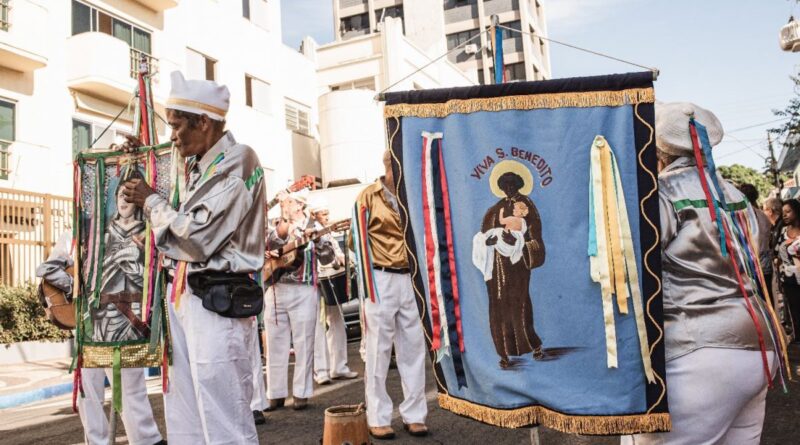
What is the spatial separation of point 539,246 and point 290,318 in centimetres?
478

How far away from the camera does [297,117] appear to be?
1017 inches

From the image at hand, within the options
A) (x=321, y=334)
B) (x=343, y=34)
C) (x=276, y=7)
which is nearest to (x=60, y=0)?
(x=276, y=7)

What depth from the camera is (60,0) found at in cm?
1669

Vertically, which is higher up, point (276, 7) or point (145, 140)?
point (276, 7)

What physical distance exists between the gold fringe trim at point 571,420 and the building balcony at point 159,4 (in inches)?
722

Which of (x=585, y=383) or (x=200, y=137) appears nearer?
(x=585, y=383)

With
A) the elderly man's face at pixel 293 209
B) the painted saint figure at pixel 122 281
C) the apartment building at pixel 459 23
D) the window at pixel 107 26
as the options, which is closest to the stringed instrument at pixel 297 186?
the elderly man's face at pixel 293 209

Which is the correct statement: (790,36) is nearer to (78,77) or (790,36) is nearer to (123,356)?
(123,356)

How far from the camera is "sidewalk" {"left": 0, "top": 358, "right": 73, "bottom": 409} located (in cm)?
882

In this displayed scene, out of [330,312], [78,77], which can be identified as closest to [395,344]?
[330,312]

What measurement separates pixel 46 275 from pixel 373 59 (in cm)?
2519

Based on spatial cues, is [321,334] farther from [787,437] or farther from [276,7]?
[276,7]

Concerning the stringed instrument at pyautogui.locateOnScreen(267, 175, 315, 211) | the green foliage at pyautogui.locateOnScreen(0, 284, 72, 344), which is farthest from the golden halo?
the green foliage at pyautogui.locateOnScreen(0, 284, 72, 344)

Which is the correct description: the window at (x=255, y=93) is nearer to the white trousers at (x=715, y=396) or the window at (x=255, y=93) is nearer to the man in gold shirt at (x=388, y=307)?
the man in gold shirt at (x=388, y=307)
